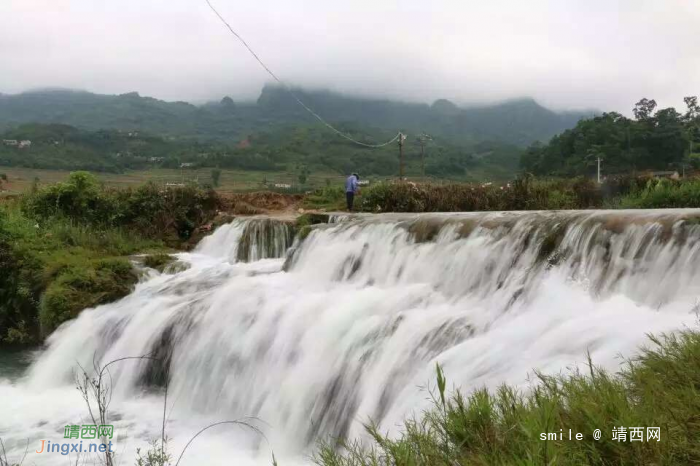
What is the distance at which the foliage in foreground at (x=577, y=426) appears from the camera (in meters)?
2.11

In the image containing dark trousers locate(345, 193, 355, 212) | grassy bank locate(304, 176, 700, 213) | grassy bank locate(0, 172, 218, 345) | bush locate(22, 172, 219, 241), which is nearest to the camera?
grassy bank locate(0, 172, 218, 345)

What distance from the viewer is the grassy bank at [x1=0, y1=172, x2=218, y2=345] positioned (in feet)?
36.7

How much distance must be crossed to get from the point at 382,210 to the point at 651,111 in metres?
53.6

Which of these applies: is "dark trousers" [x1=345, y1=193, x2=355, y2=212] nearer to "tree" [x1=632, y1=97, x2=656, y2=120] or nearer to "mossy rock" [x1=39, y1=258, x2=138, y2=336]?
"mossy rock" [x1=39, y1=258, x2=138, y2=336]

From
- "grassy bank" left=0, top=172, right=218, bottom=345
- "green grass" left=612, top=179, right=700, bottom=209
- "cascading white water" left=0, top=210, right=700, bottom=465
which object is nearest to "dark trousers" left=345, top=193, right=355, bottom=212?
"grassy bank" left=0, top=172, right=218, bottom=345

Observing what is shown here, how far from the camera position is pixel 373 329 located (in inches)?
261

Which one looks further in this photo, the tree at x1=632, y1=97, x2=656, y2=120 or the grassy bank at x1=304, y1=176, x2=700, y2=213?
the tree at x1=632, y1=97, x2=656, y2=120

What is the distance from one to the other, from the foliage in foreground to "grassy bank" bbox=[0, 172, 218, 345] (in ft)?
32.9

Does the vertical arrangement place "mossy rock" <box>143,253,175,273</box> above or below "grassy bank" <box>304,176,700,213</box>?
below

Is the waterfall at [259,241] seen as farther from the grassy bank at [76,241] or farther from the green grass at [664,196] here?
the green grass at [664,196]

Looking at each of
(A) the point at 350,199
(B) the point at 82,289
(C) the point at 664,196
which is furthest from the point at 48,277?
(C) the point at 664,196

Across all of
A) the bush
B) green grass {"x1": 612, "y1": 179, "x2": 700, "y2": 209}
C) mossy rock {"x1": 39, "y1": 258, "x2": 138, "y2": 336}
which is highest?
green grass {"x1": 612, "y1": 179, "x2": 700, "y2": 209}

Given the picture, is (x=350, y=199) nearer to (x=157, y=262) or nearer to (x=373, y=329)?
(x=157, y=262)

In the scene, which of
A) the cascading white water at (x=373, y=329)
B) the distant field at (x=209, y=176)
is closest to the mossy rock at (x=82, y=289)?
the cascading white water at (x=373, y=329)
